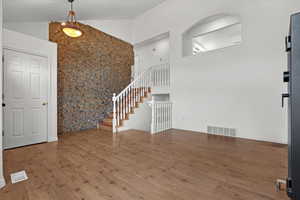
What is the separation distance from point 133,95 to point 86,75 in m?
1.85

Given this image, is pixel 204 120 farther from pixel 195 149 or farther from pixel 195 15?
pixel 195 15

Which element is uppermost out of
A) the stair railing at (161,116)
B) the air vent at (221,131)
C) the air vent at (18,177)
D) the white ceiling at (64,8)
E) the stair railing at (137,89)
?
the white ceiling at (64,8)

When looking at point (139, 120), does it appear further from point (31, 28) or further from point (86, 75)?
point (31, 28)

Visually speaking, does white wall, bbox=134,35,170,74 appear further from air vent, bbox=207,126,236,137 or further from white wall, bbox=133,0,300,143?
air vent, bbox=207,126,236,137

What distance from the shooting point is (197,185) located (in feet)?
5.59

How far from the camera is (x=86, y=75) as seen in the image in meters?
5.33

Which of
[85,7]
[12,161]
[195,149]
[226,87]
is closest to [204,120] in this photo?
[226,87]

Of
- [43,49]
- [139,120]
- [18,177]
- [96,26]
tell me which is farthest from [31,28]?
[139,120]

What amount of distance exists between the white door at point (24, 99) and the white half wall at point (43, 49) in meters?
0.09

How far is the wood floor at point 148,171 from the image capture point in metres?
1.56

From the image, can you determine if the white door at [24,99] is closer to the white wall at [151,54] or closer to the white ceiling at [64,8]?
the white ceiling at [64,8]

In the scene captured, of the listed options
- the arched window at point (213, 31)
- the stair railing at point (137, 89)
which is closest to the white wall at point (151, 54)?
the stair railing at point (137, 89)

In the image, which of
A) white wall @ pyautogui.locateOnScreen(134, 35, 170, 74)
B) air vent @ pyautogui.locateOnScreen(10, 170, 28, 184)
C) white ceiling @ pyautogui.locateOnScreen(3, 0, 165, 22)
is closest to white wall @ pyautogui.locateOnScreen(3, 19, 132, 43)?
white ceiling @ pyautogui.locateOnScreen(3, 0, 165, 22)

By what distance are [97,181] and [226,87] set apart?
12.7 feet
